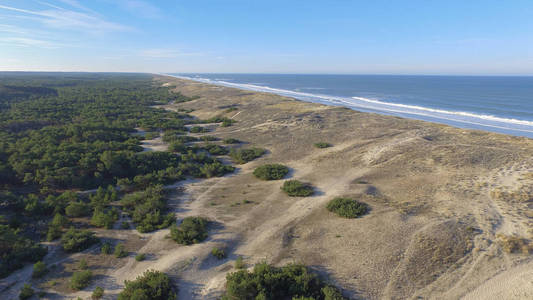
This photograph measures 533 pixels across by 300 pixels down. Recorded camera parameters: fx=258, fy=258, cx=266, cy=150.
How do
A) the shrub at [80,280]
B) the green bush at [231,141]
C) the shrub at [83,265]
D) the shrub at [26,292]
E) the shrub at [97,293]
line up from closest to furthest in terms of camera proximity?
1. the shrub at [26,292]
2. the shrub at [97,293]
3. the shrub at [80,280]
4. the shrub at [83,265]
5. the green bush at [231,141]

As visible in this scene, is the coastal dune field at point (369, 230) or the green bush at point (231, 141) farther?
the green bush at point (231, 141)

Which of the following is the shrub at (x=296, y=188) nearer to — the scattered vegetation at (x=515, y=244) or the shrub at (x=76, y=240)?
the scattered vegetation at (x=515, y=244)

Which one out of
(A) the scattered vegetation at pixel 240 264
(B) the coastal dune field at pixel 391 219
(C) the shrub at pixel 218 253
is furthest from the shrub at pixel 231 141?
(A) the scattered vegetation at pixel 240 264

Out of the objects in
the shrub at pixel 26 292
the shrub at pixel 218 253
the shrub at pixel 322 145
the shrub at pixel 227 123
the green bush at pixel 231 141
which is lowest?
the shrub at pixel 218 253

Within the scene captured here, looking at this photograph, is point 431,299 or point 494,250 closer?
point 431,299

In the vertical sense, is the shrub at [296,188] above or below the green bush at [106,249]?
above

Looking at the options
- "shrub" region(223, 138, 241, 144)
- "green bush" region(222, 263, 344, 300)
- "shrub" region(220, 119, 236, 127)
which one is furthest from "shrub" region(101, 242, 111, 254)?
"shrub" region(220, 119, 236, 127)

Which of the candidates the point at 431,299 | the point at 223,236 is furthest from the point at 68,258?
the point at 431,299

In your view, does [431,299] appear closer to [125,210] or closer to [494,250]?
[494,250]
